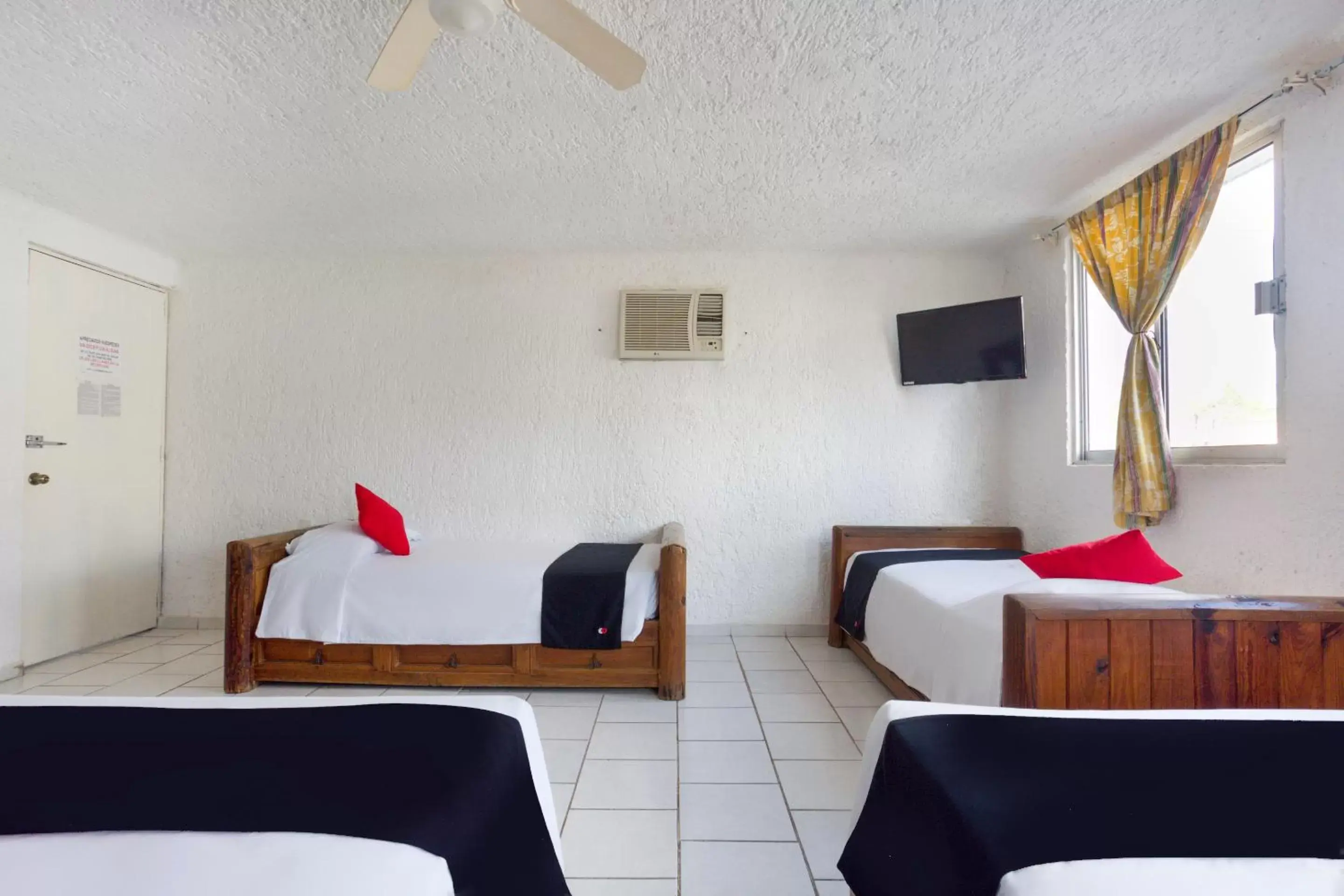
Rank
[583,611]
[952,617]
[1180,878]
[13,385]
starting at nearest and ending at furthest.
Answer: [1180,878] → [952,617] → [583,611] → [13,385]

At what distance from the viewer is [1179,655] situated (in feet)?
4.74

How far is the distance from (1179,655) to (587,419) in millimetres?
2920

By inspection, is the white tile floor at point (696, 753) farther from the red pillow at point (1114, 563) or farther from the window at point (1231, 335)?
the window at point (1231, 335)

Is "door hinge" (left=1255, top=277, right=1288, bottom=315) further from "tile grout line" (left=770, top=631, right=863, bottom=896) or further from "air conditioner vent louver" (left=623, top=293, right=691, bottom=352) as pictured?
"air conditioner vent louver" (left=623, top=293, right=691, bottom=352)

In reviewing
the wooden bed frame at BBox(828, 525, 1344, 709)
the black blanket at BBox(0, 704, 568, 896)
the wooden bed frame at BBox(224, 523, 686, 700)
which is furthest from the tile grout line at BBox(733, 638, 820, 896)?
the black blanket at BBox(0, 704, 568, 896)

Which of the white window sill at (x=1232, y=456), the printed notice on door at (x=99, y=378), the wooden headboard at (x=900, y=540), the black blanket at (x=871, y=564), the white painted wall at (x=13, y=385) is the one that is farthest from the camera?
the wooden headboard at (x=900, y=540)

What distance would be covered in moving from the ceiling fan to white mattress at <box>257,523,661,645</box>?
6.49 ft

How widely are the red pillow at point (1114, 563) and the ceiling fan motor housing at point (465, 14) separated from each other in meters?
2.57

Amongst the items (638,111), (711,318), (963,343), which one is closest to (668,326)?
(711,318)

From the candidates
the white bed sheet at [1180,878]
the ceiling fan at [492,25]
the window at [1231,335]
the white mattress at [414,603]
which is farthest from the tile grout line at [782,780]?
the ceiling fan at [492,25]

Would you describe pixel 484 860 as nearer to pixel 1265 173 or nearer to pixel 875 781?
pixel 875 781

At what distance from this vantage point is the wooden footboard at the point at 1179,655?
1.42 metres

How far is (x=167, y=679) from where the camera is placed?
9.43 feet

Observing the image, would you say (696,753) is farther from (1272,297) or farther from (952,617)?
(1272,297)
